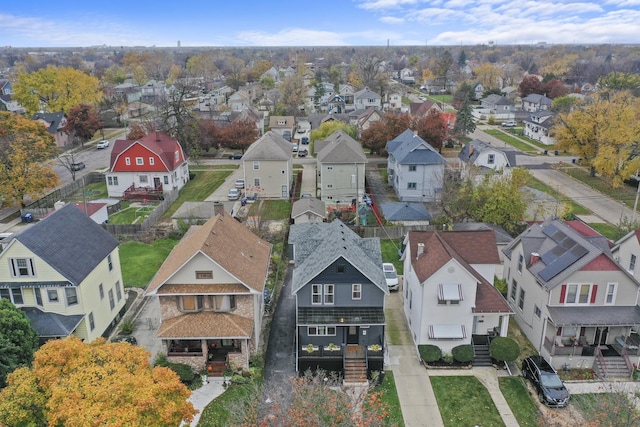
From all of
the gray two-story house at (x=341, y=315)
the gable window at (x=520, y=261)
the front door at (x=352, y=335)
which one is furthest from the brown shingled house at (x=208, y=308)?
the gable window at (x=520, y=261)

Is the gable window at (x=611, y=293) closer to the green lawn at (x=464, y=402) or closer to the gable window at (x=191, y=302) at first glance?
the green lawn at (x=464, y=402)

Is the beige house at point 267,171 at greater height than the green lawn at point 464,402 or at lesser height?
greater

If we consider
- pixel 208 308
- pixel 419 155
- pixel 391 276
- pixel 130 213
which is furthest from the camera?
pixel 419 155

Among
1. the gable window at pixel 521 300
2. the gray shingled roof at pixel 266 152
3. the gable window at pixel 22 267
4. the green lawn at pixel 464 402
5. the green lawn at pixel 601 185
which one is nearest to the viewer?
the green lawn at pixel 464 402

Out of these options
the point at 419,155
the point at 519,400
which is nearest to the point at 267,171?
the point at 419,155

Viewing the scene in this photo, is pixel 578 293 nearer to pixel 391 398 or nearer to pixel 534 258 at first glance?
pixel 534 258

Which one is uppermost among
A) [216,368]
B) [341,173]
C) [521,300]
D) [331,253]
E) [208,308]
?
[331,253]
